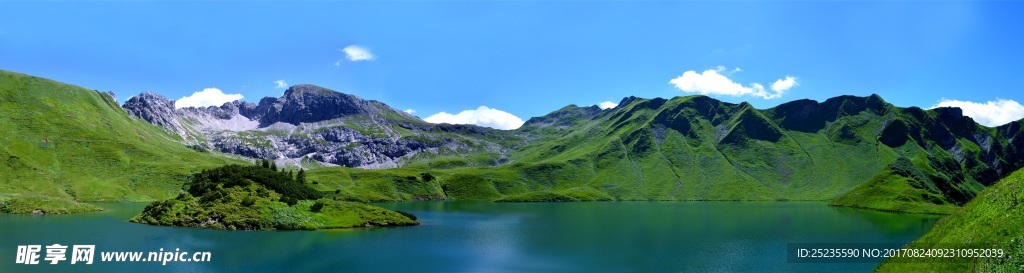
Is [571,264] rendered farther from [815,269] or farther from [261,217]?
[261,217]

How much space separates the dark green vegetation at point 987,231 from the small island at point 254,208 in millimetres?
92031

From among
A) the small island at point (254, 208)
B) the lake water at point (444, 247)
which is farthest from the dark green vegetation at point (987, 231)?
the small island at point (254, 208)

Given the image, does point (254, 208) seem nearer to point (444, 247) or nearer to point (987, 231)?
point (444, 247)

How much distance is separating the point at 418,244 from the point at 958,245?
221 feet

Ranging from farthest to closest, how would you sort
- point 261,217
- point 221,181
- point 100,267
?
1. point 221,181
2. point 261,217
3. point 100,267

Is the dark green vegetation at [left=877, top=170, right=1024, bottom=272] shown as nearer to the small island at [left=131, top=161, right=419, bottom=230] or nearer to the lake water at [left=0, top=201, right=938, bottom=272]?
the lake water at [left=0, top=201, right=938, bottom=272]

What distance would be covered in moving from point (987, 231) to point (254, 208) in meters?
105

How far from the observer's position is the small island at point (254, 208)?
103312 mm

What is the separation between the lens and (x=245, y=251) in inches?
2953

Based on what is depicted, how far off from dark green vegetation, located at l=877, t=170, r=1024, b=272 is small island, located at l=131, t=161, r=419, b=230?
92.0 m

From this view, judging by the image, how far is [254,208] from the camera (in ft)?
348

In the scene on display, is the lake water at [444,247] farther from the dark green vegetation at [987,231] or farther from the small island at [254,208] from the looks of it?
the dark green vegetation at [987,231]

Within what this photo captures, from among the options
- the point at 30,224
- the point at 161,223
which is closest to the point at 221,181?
the point at 161,223

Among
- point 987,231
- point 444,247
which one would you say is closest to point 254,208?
point 444,247
